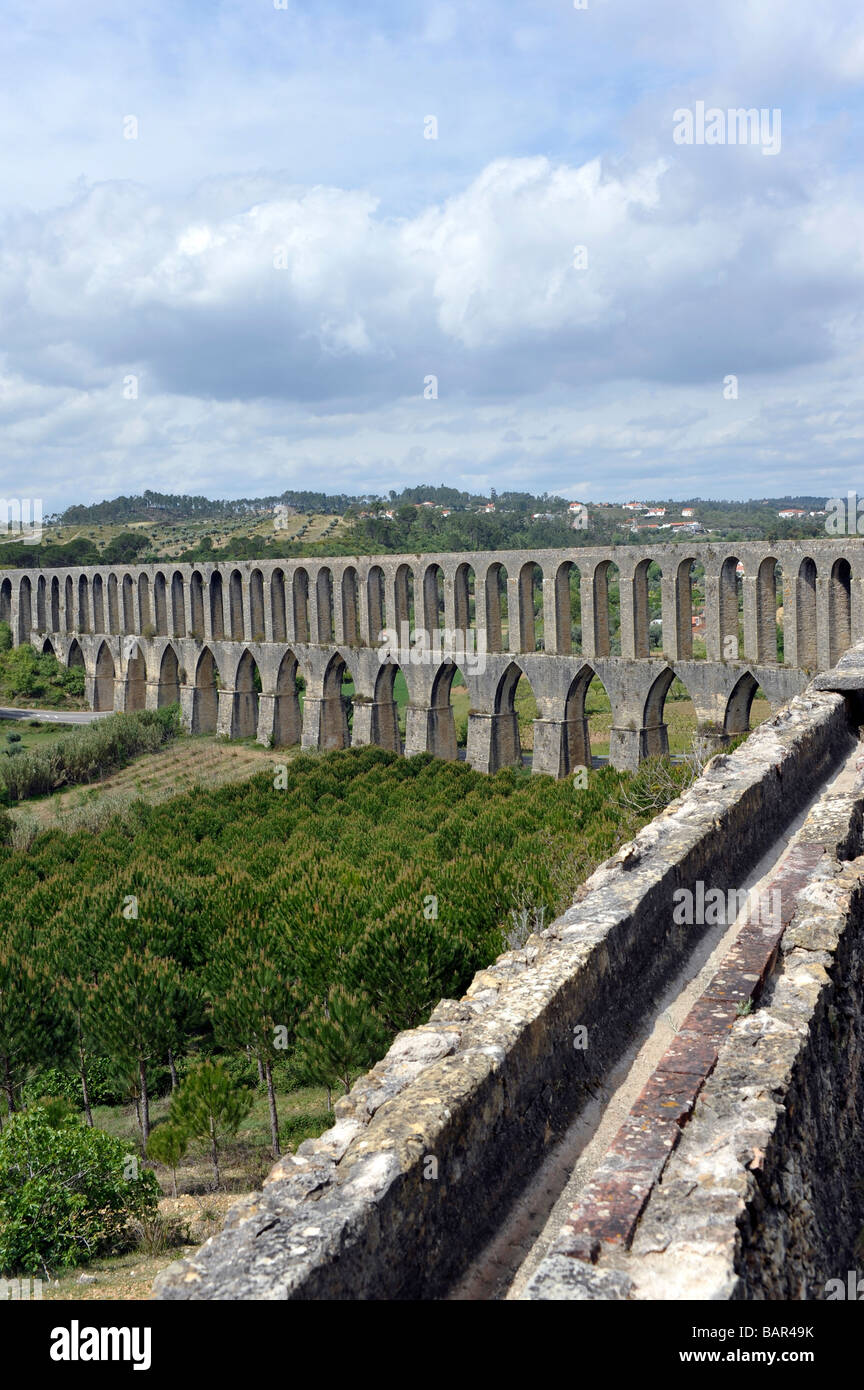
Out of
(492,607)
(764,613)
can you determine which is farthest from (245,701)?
(764,613)

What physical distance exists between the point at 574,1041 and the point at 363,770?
124ft

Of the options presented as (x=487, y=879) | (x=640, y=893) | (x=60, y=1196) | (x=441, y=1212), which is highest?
(x=640, y=893)

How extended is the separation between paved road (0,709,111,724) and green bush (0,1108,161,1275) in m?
54.6

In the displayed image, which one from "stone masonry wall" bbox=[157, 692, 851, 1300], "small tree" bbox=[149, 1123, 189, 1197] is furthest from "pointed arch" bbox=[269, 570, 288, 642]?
"stone masonry wall" bbox=[157, 692, 851, 1300]

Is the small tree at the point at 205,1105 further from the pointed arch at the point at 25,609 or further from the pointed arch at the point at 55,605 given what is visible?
the pointed arch at the point at 25,609

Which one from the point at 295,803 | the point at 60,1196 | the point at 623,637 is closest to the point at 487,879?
the point at 60,1196

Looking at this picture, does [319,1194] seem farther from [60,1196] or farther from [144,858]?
[144,858]

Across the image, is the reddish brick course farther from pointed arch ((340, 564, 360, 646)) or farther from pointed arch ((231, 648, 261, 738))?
pointed arch ((231, 648, 261, 738))

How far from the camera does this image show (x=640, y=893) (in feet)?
27.1

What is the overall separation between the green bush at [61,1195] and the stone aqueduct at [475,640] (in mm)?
27403

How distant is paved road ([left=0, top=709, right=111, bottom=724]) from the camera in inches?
2601

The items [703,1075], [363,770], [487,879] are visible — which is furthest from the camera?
[363,770]

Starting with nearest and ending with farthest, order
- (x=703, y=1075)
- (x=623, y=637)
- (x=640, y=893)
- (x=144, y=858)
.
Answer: (x=703, y=1075) < (x=640, y=893) < (x=144, y=858) < (x=623, y=637)
